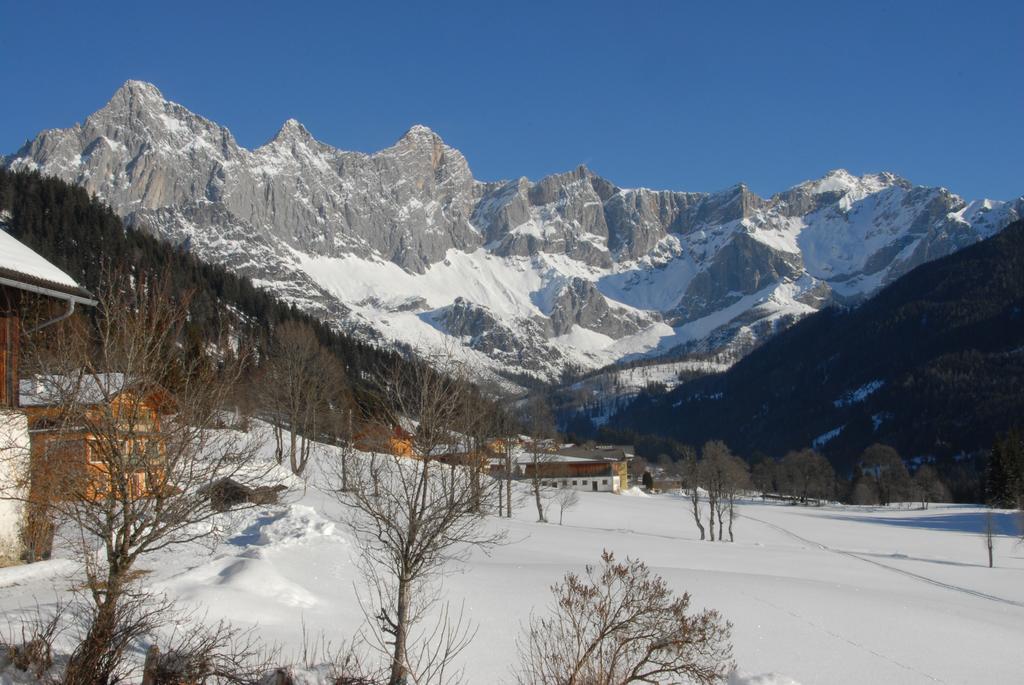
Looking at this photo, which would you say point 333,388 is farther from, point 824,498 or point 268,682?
point 824,498

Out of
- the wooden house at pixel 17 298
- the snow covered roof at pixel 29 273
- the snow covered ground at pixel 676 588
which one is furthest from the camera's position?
the snow covered ground at pixel 676 588

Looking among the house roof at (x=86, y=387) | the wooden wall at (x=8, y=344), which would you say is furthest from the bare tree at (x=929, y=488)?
the house roof at (x=86, y=387)

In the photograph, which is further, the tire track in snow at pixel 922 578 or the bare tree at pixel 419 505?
the tire track in snow at pixel 922 578

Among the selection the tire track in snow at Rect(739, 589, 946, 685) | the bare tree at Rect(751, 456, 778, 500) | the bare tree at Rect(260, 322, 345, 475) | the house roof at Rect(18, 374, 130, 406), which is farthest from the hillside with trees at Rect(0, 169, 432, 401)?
the bare tree at Rect(751, 456, 778, 500)

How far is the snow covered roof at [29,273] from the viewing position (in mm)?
12914

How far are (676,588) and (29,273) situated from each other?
17969 millimetres

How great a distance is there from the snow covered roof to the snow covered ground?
4.95 m

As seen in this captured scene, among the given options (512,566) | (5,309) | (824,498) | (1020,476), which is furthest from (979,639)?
(824,498)

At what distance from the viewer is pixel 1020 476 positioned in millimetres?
89188

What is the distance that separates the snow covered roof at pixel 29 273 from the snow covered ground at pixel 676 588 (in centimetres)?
495

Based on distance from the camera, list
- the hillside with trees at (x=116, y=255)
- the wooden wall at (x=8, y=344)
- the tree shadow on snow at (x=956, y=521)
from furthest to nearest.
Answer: the hillside with trees at (x=116, y=255) → the tree shadow on snow at (x=956, y=521) → the wooden wall at (x=8, y=344)

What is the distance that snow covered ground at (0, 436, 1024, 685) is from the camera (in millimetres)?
14656

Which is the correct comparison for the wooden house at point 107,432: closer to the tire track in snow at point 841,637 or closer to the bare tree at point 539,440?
the tire track in snow at point 841,637

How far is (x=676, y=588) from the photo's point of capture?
22578mm
